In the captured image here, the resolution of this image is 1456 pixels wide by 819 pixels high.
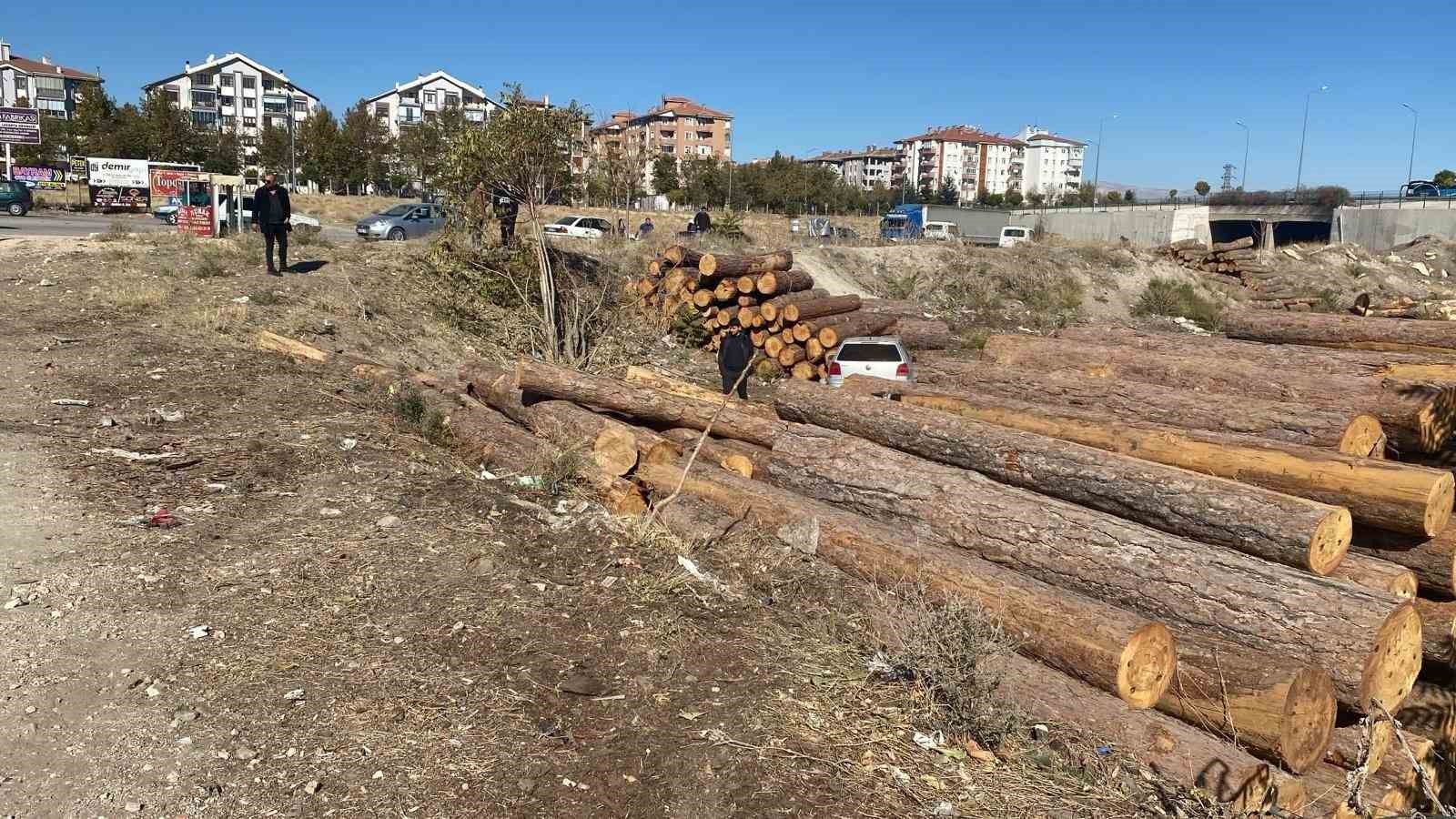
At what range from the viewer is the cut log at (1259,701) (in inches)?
169

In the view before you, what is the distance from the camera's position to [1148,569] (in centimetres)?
528

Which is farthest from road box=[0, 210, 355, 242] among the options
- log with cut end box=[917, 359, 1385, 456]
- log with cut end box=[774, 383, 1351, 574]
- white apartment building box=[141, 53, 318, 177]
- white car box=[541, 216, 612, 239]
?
white apartment building box=[141, 53, 318, 177]

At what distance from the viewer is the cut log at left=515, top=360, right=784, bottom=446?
331 inches

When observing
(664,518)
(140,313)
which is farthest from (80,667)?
(140,313)

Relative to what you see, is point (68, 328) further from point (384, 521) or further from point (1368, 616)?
point (1368, 616)

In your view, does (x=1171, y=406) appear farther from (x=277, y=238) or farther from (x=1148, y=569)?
(x=277, y=238)

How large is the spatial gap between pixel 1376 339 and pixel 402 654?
11.9 meters

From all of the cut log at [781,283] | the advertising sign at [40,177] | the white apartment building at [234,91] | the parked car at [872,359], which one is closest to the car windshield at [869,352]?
the parked car at [872,359]

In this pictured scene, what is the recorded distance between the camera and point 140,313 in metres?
13.1

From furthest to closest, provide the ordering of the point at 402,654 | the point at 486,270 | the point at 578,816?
the point at 486,270 < the point at 402,654 < the point at 578,816

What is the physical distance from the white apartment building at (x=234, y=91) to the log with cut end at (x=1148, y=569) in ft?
309

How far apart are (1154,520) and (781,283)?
489 inches

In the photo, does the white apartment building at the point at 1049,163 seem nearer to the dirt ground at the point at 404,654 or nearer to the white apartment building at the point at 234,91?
the white apartment building at the point at 234,91

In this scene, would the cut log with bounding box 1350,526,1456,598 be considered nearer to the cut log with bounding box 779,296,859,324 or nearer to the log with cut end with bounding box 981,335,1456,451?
the log with cut end with bounding box 981,335,1456,451
